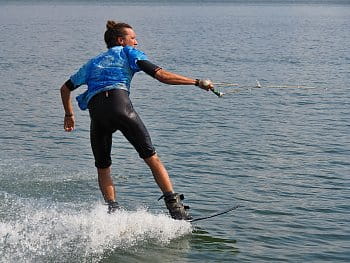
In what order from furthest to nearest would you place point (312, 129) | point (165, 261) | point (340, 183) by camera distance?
point (312, 129)
point (340, 183)
point (165, 261)

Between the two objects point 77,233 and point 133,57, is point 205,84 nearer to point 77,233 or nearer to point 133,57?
point 133,57

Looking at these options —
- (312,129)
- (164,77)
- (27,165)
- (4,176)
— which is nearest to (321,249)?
(164,77)

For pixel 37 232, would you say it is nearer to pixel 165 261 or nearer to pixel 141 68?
pixel 165 261

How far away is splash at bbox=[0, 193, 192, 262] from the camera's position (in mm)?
8942

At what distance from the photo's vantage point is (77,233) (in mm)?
9477

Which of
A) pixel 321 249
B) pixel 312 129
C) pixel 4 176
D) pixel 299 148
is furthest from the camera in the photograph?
pixel 312 129

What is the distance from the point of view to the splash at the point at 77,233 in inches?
352

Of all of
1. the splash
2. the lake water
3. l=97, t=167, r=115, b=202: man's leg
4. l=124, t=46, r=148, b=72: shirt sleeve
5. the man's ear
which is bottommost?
the lake water

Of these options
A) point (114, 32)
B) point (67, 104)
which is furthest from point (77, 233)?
point (114, 32)

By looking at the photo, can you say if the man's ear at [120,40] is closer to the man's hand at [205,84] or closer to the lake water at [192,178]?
the man's hand at [205,84]

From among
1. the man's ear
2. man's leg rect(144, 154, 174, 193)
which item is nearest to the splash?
man's leg rect(144, 154, 174, 193)

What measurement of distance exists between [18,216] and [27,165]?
4.19 meters

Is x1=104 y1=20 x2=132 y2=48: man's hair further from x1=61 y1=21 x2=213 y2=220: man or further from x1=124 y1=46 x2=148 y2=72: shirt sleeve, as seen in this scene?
x1=124 y1=46 x2=148 y2=72: shirt sleeve

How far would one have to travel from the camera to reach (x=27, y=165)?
46.8 ft
